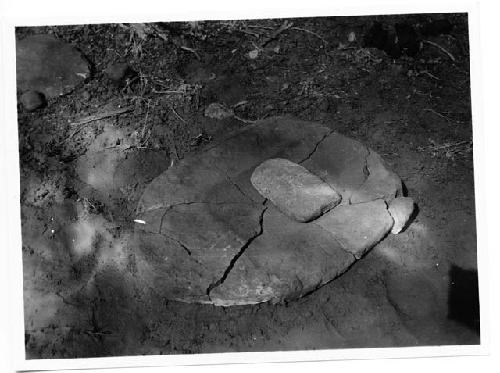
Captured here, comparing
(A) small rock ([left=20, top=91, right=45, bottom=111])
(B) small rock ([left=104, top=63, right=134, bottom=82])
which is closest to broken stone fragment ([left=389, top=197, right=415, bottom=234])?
(B) small rock ([left=104, top=63, right=134, bottom=82])

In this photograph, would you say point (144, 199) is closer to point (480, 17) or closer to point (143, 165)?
point (143, 165)

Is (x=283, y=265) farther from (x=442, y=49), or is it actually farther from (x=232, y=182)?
(x=442, y=49)

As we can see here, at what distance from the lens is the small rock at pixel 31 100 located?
3.13 metres

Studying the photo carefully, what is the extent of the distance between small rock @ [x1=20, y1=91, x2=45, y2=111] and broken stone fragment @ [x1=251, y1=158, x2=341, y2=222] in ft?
4.37

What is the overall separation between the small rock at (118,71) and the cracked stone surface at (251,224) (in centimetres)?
74

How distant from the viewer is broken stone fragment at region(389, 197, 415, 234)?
2730 millimetres

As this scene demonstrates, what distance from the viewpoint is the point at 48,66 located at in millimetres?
3225

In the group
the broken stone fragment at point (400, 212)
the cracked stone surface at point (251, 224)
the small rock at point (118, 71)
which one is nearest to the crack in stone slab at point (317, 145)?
the cracked stone surface at point (251, 224)

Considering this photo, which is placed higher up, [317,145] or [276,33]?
[276,33]

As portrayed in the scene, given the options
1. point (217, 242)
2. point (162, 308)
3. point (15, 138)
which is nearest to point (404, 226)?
point (217, 242)

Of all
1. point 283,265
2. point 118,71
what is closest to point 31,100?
point 118,71

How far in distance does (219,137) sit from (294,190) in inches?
25.7

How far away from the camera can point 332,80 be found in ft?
10.9

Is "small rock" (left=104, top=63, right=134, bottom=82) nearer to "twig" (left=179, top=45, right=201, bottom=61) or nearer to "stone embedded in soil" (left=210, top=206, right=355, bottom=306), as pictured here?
"twig" (left=179, top=45, right=201, bottom=61)
